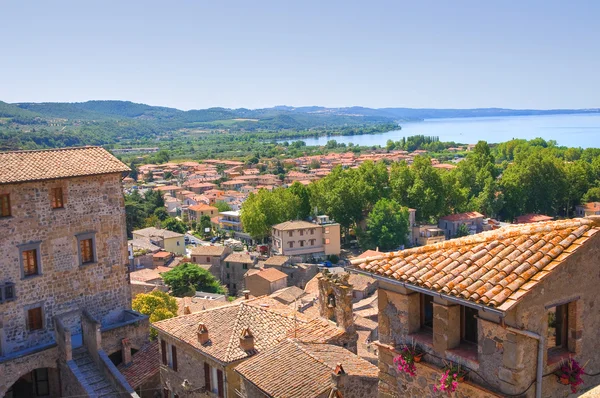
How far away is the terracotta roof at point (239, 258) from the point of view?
4997 cm

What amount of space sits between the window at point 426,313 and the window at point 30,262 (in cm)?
1598

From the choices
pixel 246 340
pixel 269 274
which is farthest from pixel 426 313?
pixel 269 274

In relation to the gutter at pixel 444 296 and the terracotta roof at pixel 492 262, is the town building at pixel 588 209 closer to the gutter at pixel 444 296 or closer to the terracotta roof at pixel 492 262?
the terracotta roof at pixel 492 262

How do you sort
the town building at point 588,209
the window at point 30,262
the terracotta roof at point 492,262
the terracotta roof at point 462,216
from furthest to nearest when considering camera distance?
the town building at point 588,209
the terracotta roof at point 462,216
the window at point 30,262
the terracotta roof at point 492,262

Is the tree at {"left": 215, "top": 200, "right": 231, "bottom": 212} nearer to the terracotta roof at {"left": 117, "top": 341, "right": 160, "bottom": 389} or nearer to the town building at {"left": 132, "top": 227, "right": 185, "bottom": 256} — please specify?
the town building at {"left": 132, "top": 227, "right": 185, "bottom": 256}

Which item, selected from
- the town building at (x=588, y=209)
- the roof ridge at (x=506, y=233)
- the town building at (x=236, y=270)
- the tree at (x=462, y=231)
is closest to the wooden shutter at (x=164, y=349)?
the roof ridge at (x=506, y=233)

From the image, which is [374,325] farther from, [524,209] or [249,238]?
[524,209]

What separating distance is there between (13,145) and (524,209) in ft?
365

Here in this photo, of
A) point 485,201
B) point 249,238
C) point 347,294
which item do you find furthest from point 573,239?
point 485,201

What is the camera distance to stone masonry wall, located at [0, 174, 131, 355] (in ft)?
63.4

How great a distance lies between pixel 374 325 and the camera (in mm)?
31500

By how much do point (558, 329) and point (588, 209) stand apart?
70705 millimetres

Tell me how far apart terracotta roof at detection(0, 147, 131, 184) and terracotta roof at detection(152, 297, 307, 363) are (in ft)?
22.2

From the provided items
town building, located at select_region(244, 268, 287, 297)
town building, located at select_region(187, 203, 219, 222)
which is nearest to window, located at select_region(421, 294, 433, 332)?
town building, located at select_region(244, 268, 287, 297)
